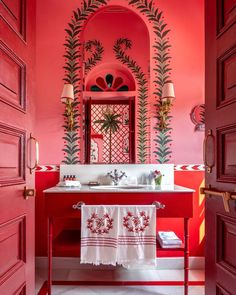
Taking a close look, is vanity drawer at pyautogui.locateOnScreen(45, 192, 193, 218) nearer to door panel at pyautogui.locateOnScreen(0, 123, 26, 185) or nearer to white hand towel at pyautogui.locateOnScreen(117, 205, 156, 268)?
white hand towel at pyautogui.locateOnScreen(117, 205, 156, 268)

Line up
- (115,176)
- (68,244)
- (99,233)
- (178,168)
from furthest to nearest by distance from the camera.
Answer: (178,168) < (115,176) < (68,244) < (99,233)

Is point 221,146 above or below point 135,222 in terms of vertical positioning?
above

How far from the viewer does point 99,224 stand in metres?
1.90

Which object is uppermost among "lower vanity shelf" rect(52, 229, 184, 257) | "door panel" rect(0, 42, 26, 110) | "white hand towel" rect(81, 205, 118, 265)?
"door panel" rect(0, 42, 26, 110)

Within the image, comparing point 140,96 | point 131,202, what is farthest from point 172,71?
point 131,202

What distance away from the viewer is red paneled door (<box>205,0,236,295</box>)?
893 millimetres

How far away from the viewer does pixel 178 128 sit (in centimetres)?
261

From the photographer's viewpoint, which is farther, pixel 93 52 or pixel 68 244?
pixel 93 52

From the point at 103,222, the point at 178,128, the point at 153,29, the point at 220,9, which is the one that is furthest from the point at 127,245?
the point at 153,29


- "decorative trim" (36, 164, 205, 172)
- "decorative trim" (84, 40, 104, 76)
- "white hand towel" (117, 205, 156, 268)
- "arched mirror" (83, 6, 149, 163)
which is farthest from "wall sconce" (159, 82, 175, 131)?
"white hand towel" (117, 205, 156, 268)

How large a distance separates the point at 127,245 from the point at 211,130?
1185 millimetres

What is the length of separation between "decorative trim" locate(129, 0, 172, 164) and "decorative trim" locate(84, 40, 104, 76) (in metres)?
0.54

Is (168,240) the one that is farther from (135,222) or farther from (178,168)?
(178,168)

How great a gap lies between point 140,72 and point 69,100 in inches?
30.2
